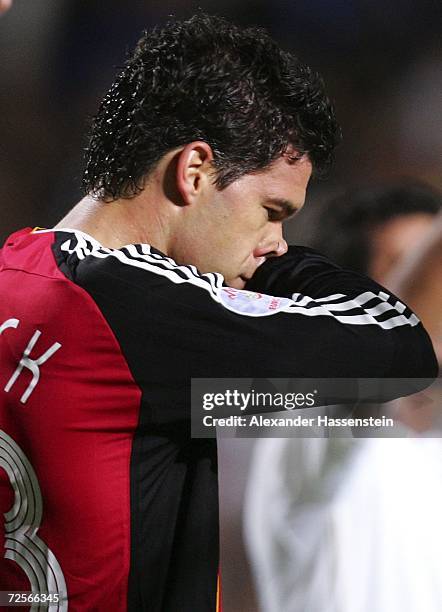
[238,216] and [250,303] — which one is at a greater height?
[238,216]

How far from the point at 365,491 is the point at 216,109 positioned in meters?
0.57

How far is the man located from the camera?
0.65 m

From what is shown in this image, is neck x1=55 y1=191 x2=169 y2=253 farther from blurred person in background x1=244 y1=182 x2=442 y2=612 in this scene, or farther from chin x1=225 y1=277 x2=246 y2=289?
blurred person in background x1=244 y1=182 x2=442 y2=612

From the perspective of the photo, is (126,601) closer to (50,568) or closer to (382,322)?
(50,568)

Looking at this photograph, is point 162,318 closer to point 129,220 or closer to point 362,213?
point 129,220

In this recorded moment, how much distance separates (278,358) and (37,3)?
0.71 metres

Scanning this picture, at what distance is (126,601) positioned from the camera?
2.39 feet

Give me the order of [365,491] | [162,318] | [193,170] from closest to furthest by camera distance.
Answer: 1. [162,318]
2. [193,170]
3. [365,491]

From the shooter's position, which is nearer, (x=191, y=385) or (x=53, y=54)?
(x=191, y=385)

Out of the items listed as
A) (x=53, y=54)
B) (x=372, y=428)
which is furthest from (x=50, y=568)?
(x=53, y=54)

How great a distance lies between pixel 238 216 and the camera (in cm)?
79

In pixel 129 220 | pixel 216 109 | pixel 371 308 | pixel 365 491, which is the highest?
pixel 216 109

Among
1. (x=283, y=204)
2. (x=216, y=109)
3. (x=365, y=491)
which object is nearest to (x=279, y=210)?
(x=283, y=204)

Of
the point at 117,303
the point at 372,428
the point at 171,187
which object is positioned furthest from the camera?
the point at 372,428
